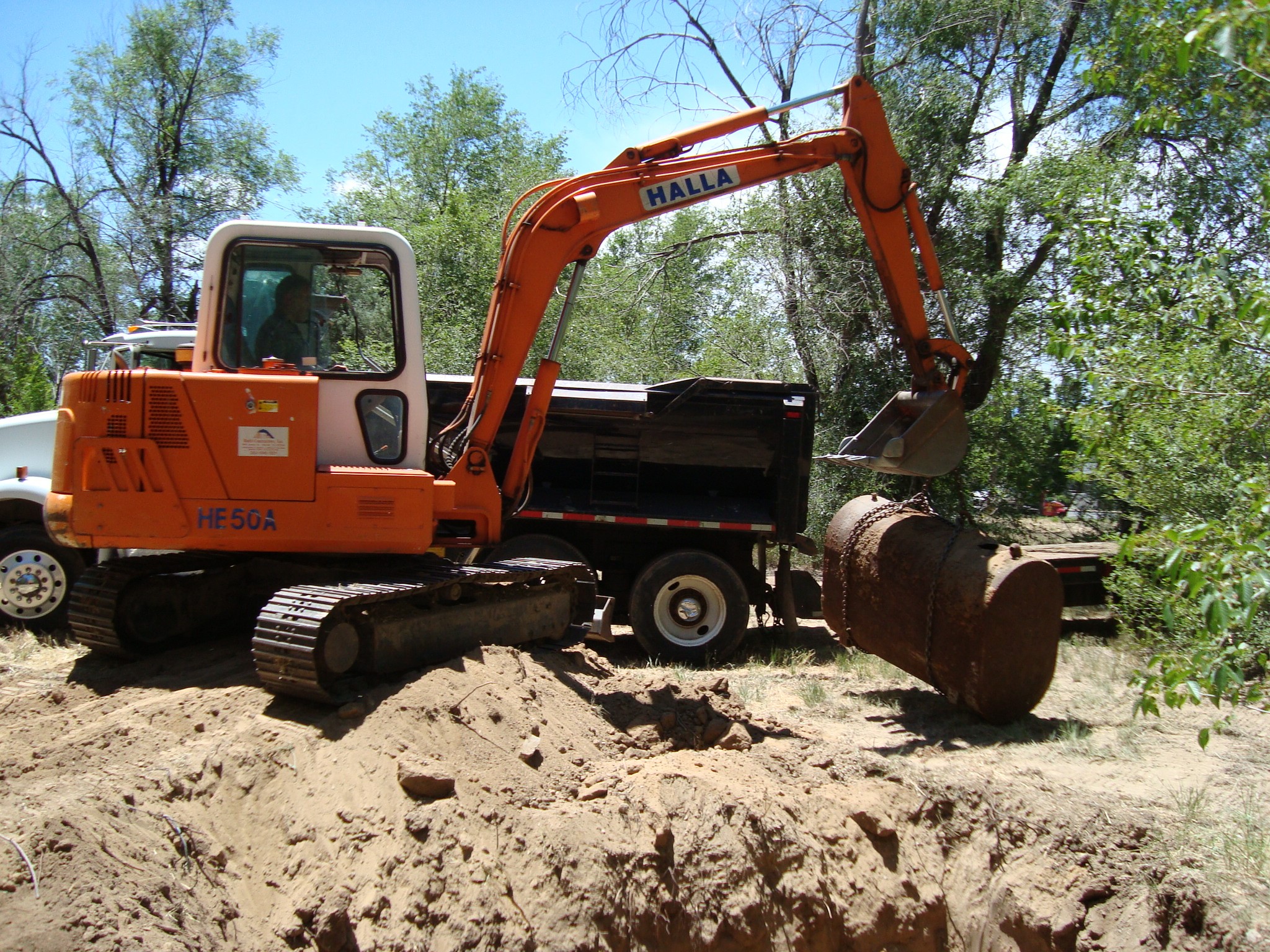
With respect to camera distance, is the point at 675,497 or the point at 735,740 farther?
the point at 675,497

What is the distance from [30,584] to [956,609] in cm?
730

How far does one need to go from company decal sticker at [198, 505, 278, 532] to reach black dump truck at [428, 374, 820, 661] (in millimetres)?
2866

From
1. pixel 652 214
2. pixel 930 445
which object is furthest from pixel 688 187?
pixel 930 445

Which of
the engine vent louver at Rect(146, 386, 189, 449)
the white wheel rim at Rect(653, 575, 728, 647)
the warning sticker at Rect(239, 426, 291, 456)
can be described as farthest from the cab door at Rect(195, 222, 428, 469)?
the white wheel rim at Rect(653, 575, 728, 647)

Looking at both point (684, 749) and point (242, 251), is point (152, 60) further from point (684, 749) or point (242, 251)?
point (684, 749)

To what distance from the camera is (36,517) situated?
8555 millimetres

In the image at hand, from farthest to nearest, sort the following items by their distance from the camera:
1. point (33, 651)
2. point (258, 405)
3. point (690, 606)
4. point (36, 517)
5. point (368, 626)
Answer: point (690, 606) → point (36, 517) → point (33, 651) → point (258, 405) → point (368, 626)

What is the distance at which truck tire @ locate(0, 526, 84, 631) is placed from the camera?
821 cm

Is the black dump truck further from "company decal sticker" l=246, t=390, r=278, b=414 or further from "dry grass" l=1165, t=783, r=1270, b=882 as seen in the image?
"dry grass" l=1165, t=783, r=1270, b=882

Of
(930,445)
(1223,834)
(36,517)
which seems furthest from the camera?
(36,517)

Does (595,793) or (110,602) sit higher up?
(110,602)

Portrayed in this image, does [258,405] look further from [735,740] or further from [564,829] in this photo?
[735,740]

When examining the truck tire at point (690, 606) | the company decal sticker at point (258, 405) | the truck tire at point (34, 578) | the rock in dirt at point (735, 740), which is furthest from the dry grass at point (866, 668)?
the truck tire at point (34, 578)

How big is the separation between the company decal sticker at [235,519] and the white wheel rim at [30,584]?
3.55m
